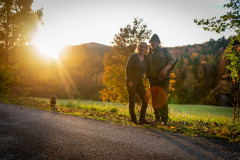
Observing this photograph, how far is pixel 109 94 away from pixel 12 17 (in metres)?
13.0

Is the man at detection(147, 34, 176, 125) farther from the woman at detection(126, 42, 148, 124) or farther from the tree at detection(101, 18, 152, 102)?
the tree at detection(101, 18, 152, 102)

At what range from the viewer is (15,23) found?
17000 mm

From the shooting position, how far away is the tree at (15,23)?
16531 millimetres

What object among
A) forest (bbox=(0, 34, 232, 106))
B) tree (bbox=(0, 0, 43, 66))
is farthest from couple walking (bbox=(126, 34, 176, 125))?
forest (bbox=(0, 34, 232, 106))

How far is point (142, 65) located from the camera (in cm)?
458

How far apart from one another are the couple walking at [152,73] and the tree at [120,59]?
9221 millimetres

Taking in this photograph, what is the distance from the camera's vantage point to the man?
4602 millimetres

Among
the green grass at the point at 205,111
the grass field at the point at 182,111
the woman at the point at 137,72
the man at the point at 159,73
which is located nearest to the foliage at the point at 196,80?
the green grass at the point at 205,111

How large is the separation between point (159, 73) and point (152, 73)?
200 mm

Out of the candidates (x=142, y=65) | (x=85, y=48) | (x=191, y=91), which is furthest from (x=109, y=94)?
(x=85, y=48)

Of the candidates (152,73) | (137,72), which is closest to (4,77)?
(137,72)

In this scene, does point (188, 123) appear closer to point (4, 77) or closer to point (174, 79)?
point (4, 77)

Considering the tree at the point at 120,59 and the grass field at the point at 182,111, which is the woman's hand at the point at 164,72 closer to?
the grass field at the point at 182,111

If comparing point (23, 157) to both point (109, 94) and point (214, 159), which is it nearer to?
point (214, 159)
